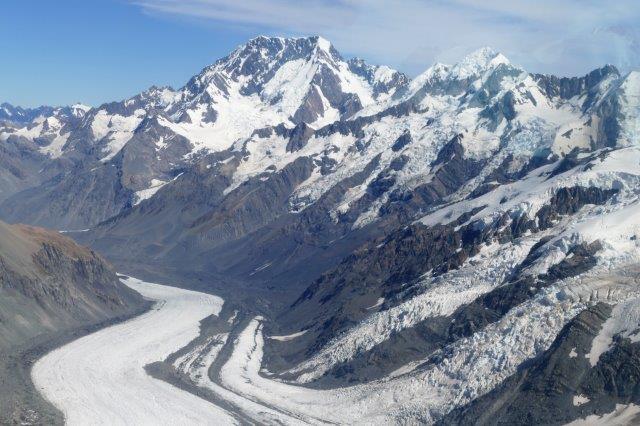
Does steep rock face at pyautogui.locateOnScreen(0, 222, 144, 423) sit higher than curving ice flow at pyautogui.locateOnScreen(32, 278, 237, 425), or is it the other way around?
steep rock face at pyautogui.locateOnScreen(0, 222, 144, 423)

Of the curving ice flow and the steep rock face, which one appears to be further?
the steep rock face

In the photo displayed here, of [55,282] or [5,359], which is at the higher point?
[55,282]

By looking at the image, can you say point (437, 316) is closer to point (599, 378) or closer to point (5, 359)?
point (599, 378)

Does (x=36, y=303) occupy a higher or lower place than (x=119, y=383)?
higher

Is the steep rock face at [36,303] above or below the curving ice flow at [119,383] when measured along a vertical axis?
above

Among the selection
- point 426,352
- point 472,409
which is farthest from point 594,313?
point 426,352

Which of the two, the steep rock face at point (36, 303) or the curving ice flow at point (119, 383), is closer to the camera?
the curving ice flow at point (119, 383)

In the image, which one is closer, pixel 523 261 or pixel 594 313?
pixel 594 313

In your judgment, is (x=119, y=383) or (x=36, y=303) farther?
(x=36, y=303)
